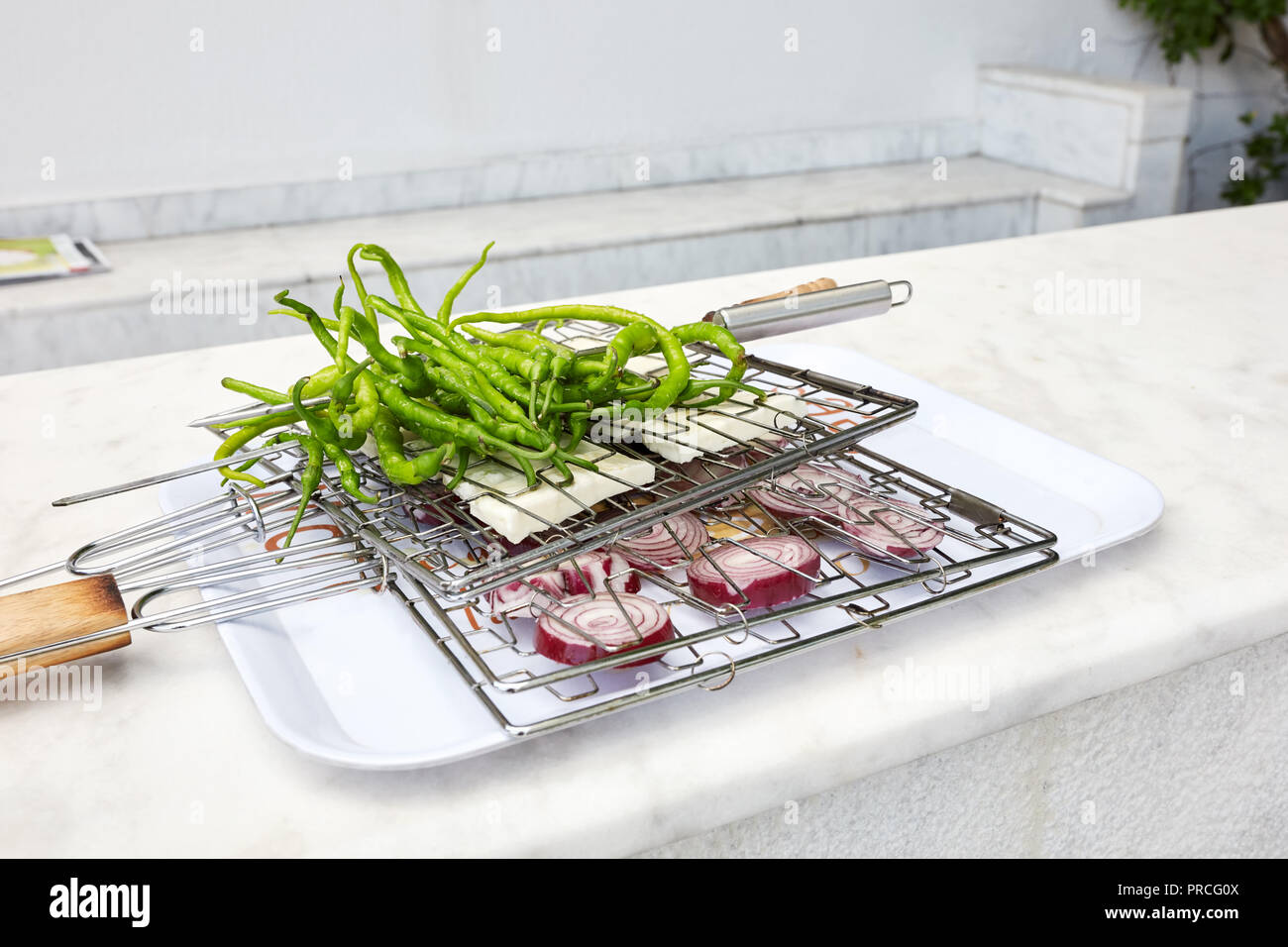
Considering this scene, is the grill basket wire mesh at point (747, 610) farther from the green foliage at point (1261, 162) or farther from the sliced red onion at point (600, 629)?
the green foliage at point (1261, 162)

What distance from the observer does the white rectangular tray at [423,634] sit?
0.68 meters

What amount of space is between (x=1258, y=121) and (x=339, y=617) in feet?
19.1

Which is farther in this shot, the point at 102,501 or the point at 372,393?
the point at 102,501

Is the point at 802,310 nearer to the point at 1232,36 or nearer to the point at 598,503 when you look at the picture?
the point at 598,503

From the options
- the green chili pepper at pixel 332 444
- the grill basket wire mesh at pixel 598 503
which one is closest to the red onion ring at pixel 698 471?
the grill basket wire mesh at pixel 598 503

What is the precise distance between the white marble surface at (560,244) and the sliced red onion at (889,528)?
2.53m

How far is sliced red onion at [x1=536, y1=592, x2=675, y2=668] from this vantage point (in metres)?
0.69

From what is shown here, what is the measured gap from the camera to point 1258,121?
210 inches

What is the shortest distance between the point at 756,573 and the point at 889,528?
120 millimetres

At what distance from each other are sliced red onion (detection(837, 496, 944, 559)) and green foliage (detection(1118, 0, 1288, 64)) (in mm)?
4850

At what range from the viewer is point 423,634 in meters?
0.79
